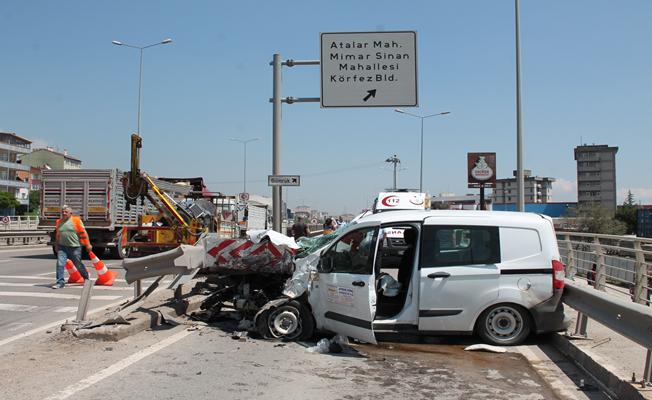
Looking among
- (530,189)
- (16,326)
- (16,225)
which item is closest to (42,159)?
(16,225)

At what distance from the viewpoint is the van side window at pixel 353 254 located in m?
6.92

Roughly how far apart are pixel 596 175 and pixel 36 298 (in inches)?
4006

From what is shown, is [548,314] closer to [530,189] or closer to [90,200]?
[90,200]

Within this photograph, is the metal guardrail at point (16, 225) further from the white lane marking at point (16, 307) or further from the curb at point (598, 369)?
the curb at point (598, 369)

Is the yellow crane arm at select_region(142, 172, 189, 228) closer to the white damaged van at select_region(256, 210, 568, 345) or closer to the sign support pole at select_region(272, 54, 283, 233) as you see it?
the sign support pole at select_region(272, 54, 283, 233)

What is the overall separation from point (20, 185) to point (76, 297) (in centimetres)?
10168

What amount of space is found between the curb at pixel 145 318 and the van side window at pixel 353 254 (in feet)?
8.81

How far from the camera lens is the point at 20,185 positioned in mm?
99875

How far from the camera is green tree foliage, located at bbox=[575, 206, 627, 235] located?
4672 cm

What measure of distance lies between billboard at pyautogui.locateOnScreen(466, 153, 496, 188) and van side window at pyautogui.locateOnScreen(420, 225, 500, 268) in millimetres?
16791

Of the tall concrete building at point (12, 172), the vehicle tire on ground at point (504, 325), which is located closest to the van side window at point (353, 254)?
the vehicle tire on ground at point (504, 325)

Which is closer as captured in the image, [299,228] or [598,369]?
[598,369]

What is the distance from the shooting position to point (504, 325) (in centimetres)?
709

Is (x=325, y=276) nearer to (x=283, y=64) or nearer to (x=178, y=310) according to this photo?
(x=178, y=310)
